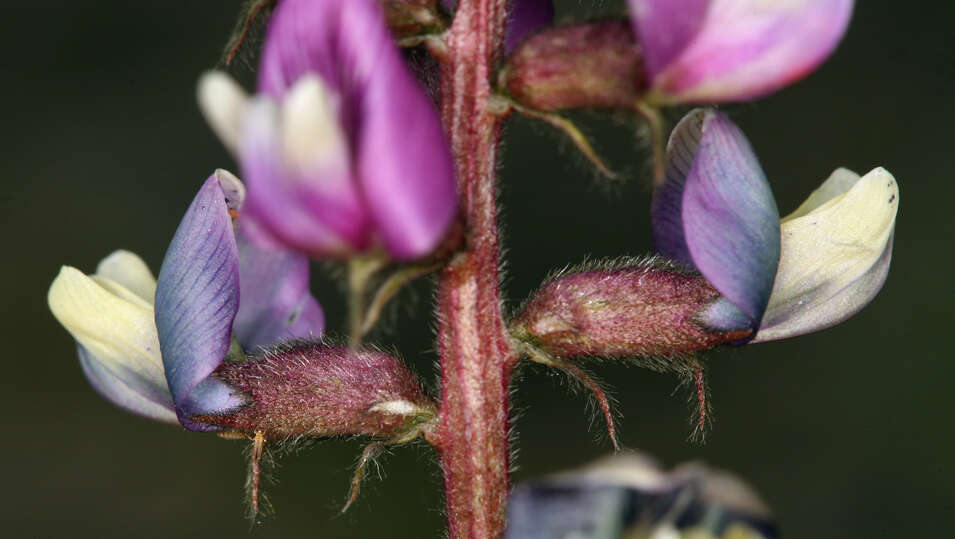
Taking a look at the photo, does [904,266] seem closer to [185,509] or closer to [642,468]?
[185,509]

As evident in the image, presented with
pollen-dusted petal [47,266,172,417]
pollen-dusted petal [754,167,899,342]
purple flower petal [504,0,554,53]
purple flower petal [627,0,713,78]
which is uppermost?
purple flower petal [627,0,713,78]

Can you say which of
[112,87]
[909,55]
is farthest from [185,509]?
[909,55]

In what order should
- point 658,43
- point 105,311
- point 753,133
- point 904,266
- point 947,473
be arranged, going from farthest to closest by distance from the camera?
point 753,133, point 904,266, point 947,473, point 105,311, point 658,43

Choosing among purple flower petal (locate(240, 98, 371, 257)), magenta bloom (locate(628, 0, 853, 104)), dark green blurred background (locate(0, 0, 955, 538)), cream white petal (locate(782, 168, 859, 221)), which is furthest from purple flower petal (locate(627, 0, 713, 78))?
dark green blurred background (locate(0, 0, 955, 538))

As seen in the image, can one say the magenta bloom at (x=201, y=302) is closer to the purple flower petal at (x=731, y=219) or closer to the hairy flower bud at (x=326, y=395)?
the hairy flower bud at (x=326, y=395)

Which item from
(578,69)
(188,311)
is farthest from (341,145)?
(188,311)

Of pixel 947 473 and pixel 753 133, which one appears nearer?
pixel 947 473

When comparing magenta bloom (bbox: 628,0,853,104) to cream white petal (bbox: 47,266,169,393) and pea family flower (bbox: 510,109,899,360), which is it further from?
cream white petal (bbox: 47,266,169,393)
